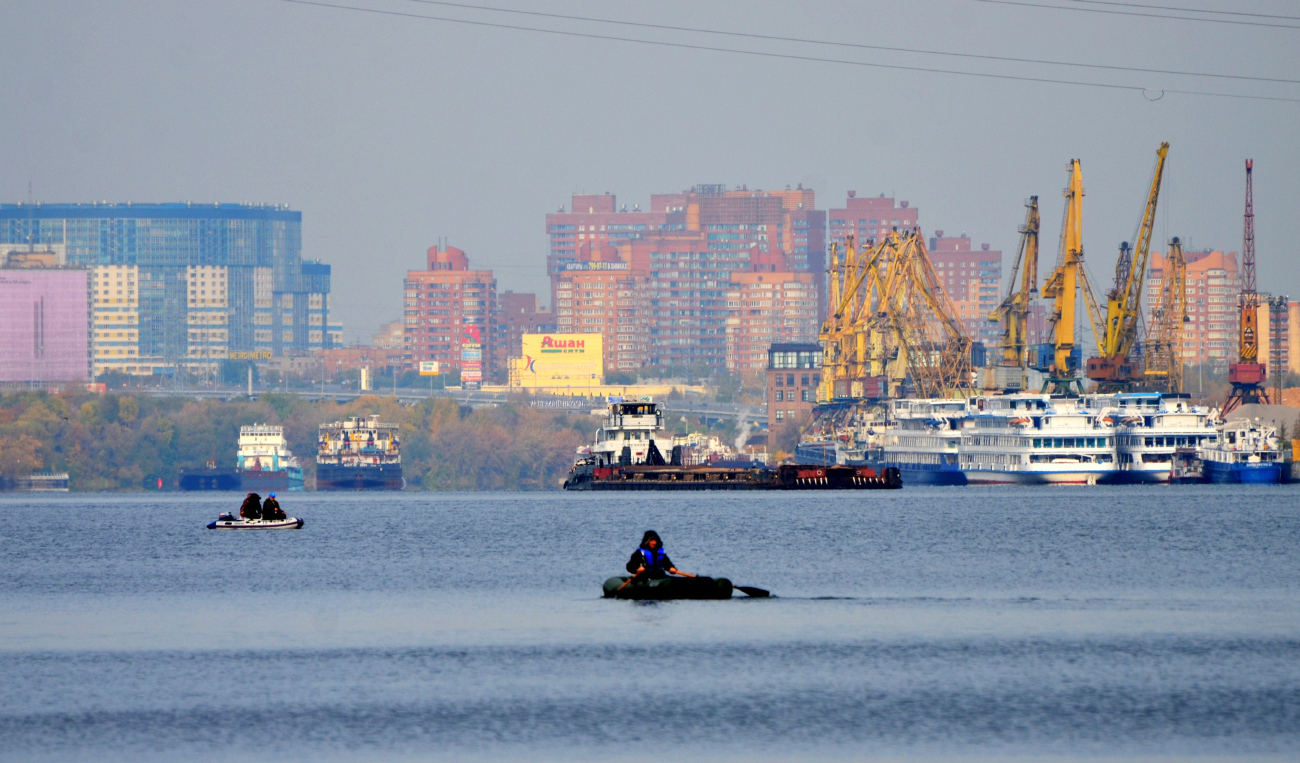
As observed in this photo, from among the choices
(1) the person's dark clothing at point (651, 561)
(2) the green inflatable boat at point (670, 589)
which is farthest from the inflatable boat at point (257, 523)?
(1) the person's dark clothing at point (651, 561)

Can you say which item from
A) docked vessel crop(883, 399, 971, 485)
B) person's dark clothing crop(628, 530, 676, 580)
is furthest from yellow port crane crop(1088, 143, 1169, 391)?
person's dark clothing crop(628, 530, 676, 580)

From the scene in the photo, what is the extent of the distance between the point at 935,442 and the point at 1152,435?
24796mm

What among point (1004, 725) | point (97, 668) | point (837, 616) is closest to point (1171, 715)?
point (1004, 725)

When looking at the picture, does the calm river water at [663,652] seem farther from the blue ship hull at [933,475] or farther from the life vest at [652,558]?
the blue ship hull at [933,475]

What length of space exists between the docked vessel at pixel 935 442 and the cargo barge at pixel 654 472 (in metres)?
19.1

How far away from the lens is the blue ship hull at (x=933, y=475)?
7431 inches

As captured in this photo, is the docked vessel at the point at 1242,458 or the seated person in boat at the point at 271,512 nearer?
the seated person in boat at the point at 271,512

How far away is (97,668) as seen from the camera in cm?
4988

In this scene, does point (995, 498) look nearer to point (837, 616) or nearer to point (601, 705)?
point (837, 616)

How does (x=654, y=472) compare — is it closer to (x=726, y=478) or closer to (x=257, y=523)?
(x=726, y=478)

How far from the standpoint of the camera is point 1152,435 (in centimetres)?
17375

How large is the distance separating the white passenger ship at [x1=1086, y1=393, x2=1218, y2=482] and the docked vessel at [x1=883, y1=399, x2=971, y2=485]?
1643 centimetres

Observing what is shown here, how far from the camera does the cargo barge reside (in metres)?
158

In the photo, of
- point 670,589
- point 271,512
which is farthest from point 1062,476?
point 670,589
